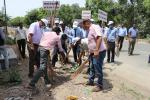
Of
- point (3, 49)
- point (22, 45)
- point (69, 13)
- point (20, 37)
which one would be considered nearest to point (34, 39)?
point (3, 49)

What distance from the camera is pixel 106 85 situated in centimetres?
1111

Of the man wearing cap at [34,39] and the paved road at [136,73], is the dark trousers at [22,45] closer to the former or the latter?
the paved road at [136,73]

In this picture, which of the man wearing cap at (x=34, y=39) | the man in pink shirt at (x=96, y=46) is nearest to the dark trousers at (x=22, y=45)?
the man wearing cap at (x=34, y=39)

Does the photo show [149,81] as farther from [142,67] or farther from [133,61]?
[133,61]

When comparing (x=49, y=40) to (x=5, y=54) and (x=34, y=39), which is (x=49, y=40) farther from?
(x=5, y=54)

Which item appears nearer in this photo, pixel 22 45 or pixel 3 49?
pixel 3 49

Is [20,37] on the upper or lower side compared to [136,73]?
upper

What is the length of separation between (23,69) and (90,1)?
45.0m

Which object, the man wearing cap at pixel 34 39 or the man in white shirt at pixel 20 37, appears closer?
the man wearing cap at pixel 34 39

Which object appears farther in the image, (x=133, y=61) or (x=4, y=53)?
(x=133, y=61)

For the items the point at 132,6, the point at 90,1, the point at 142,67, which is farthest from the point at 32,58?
Answer: the point at 90,1

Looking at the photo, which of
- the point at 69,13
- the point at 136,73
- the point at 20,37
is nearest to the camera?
the point at 136,73

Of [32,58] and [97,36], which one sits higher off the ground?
[97,36]

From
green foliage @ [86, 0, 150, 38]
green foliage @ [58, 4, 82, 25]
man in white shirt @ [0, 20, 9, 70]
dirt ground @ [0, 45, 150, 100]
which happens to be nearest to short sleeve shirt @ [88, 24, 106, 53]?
dirt ground @ [0, 45, 150, 100]
